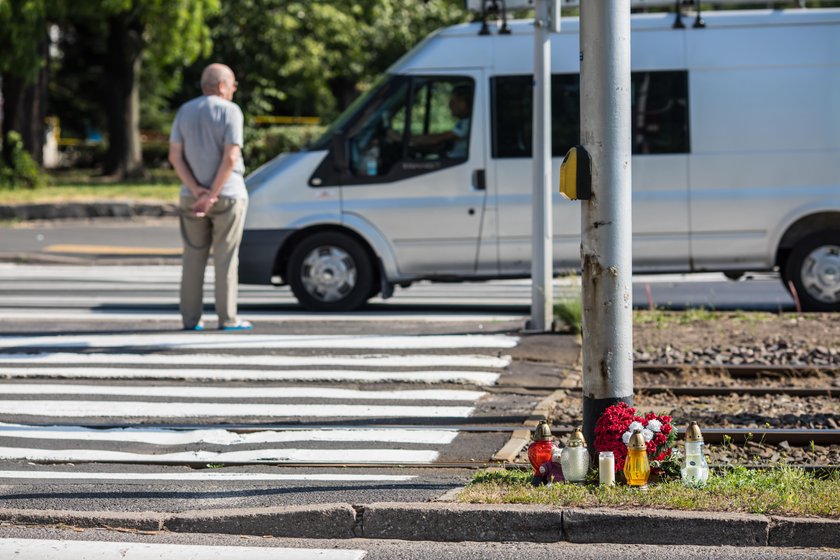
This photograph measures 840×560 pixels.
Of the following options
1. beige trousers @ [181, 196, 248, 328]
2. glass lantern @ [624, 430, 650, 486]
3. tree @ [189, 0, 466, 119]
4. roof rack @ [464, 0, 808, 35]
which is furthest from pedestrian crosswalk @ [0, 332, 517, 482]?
tree @ [189, 0, 466, 119]

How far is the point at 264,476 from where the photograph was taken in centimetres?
675

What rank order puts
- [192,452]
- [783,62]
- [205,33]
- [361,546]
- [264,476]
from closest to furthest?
[361,546], [264,476], [192,452], [783,62], [205,33]

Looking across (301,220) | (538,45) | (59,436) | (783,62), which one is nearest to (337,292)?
(301,220)

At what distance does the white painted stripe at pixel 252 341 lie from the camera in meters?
10.7

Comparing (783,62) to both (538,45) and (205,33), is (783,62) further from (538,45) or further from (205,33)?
(205,33)

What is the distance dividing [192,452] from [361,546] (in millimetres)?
2054

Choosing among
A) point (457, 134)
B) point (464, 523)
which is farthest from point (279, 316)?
point (464, 523)

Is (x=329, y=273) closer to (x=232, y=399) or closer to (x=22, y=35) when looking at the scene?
(x=232, y=399)

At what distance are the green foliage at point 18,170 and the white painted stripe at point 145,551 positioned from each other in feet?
79.2

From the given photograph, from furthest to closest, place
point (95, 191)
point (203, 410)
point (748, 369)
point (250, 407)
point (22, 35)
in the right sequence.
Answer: point (22, 35)
point (95, 191)
point (748, 369)
point (250, 407)
point (203, 410)

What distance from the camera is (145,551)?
17.9ft

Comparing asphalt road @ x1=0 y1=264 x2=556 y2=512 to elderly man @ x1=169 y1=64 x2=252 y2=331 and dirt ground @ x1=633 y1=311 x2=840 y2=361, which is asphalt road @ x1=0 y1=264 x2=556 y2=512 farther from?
dirt ground @ x1=633 y1=311 x2=840 y2=361

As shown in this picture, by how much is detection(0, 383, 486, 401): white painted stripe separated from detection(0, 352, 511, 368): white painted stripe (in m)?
0.78

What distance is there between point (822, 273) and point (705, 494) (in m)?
7.39
